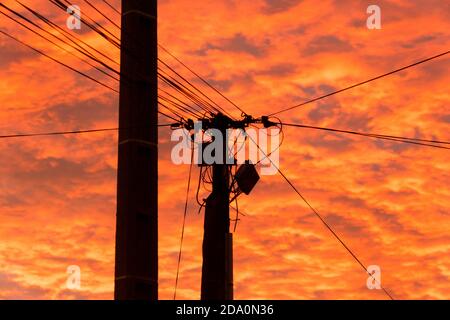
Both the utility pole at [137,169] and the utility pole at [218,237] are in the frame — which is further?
the utility pole at [218,237]

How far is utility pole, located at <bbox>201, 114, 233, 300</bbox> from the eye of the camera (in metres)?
24.8

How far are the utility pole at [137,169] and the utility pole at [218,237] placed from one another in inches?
176

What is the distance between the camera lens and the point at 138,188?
20.5 metres

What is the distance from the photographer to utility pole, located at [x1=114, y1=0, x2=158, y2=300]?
792 inches

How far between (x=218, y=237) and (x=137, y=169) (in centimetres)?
494

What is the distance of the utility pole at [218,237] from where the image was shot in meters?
24.8

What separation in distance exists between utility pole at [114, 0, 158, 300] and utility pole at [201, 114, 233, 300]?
447cm

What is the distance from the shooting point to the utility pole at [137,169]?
20.1 meters

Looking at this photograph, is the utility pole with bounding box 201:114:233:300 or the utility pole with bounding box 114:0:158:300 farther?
the utility pole with bounding box 201:114:233:300

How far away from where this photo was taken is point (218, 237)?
25062mm
